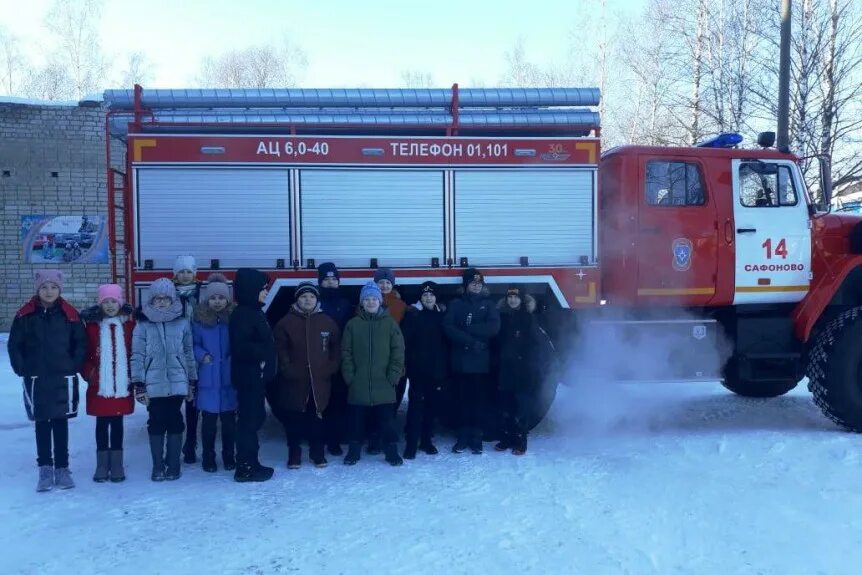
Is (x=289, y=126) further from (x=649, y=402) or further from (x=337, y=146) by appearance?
(x=649, y=402)

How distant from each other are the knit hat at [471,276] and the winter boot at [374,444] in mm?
1488

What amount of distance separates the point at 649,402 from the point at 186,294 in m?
5.15

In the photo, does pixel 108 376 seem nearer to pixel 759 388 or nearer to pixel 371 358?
pixel 371 358

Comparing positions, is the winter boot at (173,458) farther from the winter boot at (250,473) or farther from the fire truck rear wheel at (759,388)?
the fire truck rear wheel at (759,388)

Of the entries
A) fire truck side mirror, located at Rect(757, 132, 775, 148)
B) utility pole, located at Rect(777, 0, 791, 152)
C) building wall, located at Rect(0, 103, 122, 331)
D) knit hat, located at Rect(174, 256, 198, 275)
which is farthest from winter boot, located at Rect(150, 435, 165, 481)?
utility pole, located at Rect(777, 0, 791, 152)

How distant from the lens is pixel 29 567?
375 centimetres

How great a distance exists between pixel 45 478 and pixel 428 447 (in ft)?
9.43

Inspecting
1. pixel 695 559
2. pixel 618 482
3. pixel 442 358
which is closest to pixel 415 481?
pixel 442 358

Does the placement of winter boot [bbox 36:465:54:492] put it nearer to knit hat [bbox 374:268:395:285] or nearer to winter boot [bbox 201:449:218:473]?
winter boot [bbox 201:449:218:473]

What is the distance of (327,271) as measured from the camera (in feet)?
18.8

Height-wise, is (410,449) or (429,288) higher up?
(429,288)

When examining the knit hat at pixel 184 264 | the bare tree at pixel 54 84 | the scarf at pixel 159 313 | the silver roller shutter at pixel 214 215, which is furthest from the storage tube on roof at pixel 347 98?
the bare tree at pixel 54 84

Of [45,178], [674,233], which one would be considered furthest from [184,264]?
[45,178]

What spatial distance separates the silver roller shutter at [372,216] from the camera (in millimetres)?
6090
